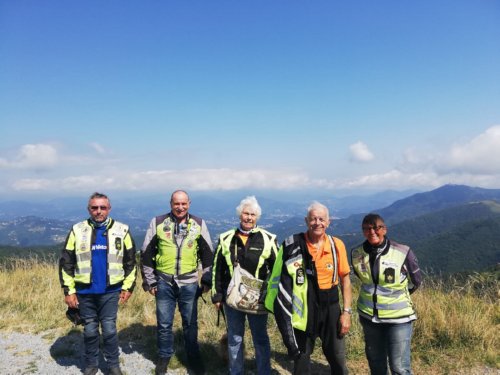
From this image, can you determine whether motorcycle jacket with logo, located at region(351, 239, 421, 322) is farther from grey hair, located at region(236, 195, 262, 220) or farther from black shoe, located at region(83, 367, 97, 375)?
black shoe, located at region(83, 367, 97, 375)

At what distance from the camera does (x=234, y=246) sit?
3.99m

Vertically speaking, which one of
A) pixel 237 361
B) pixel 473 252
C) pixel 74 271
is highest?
pixel 74 271

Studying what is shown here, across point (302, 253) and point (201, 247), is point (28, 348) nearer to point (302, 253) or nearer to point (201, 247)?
point (201, 247)

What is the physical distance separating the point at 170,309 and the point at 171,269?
611mm

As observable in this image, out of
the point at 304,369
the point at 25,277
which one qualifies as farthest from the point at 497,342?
the point at 25,277

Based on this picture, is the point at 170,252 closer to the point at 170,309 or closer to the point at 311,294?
Result: the point at 170,309

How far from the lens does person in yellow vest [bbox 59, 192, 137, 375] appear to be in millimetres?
4250

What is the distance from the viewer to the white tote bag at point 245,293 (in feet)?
12.5

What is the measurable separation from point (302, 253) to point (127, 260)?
2642 millimetres

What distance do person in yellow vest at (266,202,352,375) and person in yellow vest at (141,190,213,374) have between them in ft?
4.83

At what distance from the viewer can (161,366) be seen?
4.48m

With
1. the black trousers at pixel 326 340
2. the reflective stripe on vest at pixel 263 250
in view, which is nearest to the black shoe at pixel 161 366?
the reflective stripe on vest at pixel 263 250

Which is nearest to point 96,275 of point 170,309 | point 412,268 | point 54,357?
point 170,309

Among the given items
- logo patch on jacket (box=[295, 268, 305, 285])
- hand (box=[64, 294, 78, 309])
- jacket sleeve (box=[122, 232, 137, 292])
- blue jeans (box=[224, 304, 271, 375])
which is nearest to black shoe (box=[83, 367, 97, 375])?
hand (box=[64, 294, 78, 309])
